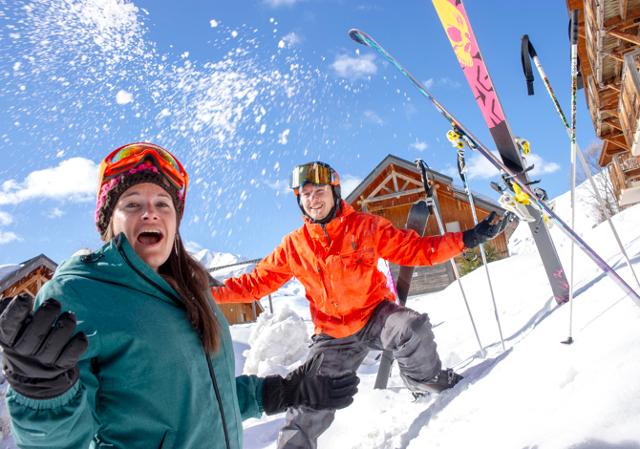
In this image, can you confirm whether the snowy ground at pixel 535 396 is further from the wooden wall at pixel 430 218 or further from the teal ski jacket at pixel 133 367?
the wooden wall at pixel 430 218

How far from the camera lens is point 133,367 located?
1187 millimetres

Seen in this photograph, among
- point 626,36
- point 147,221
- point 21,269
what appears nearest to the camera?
point 147,221

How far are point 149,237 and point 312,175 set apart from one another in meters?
2.11

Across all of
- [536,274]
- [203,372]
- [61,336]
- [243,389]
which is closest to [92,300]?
[61,336]

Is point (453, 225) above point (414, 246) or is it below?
above

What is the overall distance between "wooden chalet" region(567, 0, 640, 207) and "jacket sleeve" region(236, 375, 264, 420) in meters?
5.95

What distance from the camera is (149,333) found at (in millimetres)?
1241

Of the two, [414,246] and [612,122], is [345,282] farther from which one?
[612,122]

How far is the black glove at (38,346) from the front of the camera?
82 cm

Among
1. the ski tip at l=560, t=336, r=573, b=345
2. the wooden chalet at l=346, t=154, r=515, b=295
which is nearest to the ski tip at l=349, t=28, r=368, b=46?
the ski tip at l=560, t=336, r=573, b=345

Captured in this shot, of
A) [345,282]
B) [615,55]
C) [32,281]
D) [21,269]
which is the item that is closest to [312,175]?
[345,282]

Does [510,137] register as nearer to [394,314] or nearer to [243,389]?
[394,314]

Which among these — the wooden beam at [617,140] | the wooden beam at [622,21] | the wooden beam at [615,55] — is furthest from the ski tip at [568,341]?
the wooden beam at [617,140]

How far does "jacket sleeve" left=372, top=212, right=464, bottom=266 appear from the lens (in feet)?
10.6
